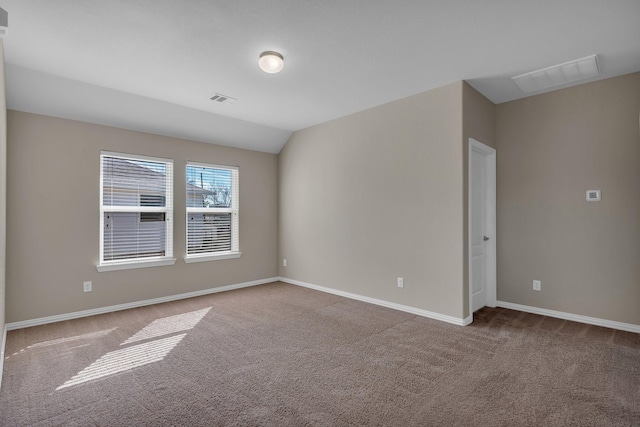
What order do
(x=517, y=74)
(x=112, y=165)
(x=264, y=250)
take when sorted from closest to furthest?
(x=517, y=74) → (x=112, y=165) → (x=264, y=250)

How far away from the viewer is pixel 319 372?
2607mm

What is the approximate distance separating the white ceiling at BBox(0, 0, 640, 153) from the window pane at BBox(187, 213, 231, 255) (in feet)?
5.32

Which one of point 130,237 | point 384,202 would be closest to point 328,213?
point 384,202

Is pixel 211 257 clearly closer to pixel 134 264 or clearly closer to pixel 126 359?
pixel 134 264

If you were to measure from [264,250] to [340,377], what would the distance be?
3.67 metres

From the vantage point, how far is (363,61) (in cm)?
312

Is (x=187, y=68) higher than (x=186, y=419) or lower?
higher

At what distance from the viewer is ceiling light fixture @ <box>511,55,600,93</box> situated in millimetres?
3151

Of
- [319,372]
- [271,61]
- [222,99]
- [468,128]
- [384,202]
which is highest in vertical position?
[222,99]

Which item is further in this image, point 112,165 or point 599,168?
point 112,165

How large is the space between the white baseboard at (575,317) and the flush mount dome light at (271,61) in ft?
13.1

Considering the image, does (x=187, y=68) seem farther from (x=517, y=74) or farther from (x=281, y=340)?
(x=517, y=74)

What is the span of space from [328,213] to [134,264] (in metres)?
2.86

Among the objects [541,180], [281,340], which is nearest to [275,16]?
[281,340]
